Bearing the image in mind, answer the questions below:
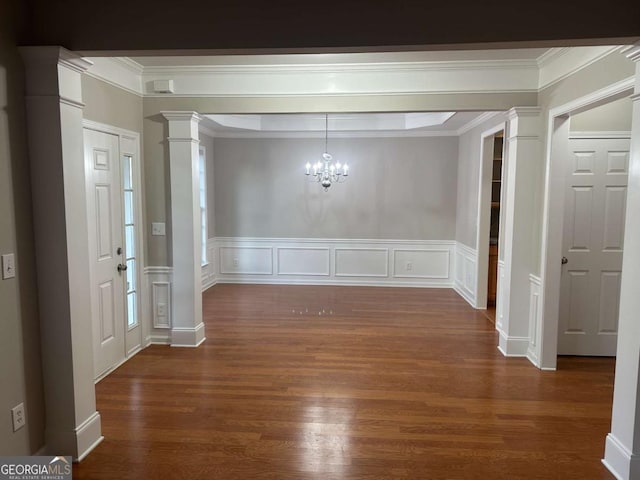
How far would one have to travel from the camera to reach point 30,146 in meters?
2.24

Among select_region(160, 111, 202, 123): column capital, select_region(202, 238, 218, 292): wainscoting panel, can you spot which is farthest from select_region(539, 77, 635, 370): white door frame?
select_region(202, 238, 218, 292): wainscoting panel

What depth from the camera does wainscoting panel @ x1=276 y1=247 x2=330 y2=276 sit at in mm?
7414

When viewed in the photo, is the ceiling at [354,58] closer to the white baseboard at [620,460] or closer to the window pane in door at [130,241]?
the window pane in door at [130,241]

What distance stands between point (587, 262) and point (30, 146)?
4.41 metres

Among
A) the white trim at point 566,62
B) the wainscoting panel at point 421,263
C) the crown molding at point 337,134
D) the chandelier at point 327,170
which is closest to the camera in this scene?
the white trim at point 566,62

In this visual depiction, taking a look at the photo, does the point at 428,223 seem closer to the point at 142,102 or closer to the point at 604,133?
the point at 604,133

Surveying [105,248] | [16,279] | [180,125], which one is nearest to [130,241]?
[105,248]

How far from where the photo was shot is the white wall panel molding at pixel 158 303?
14.0 ft

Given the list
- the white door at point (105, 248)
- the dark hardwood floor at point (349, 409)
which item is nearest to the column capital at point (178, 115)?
the white door at point (105, 248)

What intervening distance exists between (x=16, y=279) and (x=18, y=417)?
28.3 inches

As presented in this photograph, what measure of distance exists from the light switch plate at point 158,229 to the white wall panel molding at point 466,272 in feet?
13.3

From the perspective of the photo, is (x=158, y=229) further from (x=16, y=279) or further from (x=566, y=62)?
(x=566, y=62)

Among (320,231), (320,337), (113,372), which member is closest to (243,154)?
(320,231)

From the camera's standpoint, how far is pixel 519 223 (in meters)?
3.95
